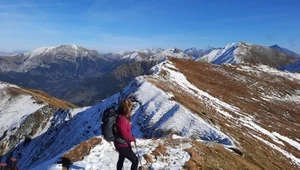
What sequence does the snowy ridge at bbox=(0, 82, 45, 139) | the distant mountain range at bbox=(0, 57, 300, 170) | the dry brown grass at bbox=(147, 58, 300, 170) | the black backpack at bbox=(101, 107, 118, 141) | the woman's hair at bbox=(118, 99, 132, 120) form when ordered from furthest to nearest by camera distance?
1. the snowy ridge at bbox=(0, 82, 45, 139)
2. the dry brown grass at bbox=(147, 58, 300, 170)
3. the distant mountain range at bbox=(0, 57, 300, 170)
4. the black backpack at bbox=(101, 107, 118, 141)
5. the woman's hair at bbox=(118, 99, 132, 120)

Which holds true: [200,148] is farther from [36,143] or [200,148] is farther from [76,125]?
[36,143]

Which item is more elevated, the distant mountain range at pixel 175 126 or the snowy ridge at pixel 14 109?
the distant mountain range at pixel 175 126

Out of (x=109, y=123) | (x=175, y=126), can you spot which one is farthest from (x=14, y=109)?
(x=109, y=123)

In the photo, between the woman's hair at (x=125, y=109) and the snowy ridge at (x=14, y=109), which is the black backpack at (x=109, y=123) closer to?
the woman's hair at (x=125, y=109)

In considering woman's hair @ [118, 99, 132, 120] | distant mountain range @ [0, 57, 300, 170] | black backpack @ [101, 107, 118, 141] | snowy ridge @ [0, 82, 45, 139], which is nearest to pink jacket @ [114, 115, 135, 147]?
woman's hair @ [118, 99, 132, 120]

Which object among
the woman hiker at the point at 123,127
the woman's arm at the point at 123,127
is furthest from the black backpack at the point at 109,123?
the woman's arm at the point at 123,127

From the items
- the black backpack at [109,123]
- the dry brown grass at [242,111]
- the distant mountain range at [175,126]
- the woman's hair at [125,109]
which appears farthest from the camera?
the dry brown grass at [242,111]

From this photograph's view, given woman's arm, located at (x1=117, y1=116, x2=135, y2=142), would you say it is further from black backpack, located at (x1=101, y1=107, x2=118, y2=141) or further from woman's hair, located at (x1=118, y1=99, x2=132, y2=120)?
black backpack, located at (x1=101, y1=107, x2=118, y2=141)

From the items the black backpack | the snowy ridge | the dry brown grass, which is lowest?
the snowy ridge

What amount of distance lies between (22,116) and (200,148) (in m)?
78.6

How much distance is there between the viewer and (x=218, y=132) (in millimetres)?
32375

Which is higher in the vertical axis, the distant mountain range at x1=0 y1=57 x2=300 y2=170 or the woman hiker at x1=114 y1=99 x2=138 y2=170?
the woman hiker at x1=114 y1=99 x2=138 y2=170

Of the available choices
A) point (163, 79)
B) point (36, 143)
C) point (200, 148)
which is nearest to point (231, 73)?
point (163, 79)

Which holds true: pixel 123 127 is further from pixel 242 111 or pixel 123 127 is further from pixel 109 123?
pixel 242 111
